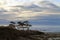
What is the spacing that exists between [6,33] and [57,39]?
29.8 meters

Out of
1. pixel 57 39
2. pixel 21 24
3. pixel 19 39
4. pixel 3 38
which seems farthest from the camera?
pixel 21 24

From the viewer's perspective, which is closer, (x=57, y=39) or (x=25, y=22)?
(x=57, y=39)

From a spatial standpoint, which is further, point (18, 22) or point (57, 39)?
point (18, 22)

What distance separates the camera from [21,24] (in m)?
83.5

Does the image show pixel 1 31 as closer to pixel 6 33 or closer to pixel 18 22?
pixel 6 33

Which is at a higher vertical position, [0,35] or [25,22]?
[25,22]

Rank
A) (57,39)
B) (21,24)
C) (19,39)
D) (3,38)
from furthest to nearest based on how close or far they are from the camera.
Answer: (21,24)
(57,39)
(19,39)
(3,38)

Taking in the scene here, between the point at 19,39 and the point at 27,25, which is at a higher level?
the point at 27,25

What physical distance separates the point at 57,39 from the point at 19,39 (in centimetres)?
2844

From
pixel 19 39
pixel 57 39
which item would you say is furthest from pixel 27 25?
pixel 19 39

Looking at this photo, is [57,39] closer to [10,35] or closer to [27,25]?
[10,35]

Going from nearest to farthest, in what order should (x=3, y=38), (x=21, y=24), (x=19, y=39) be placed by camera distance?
(x=3, y=38), (x=19, y=39), (x=21, y=24)

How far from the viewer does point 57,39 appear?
4934cm

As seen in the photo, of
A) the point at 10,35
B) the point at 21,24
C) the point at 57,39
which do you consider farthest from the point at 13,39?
the point at 21,24
